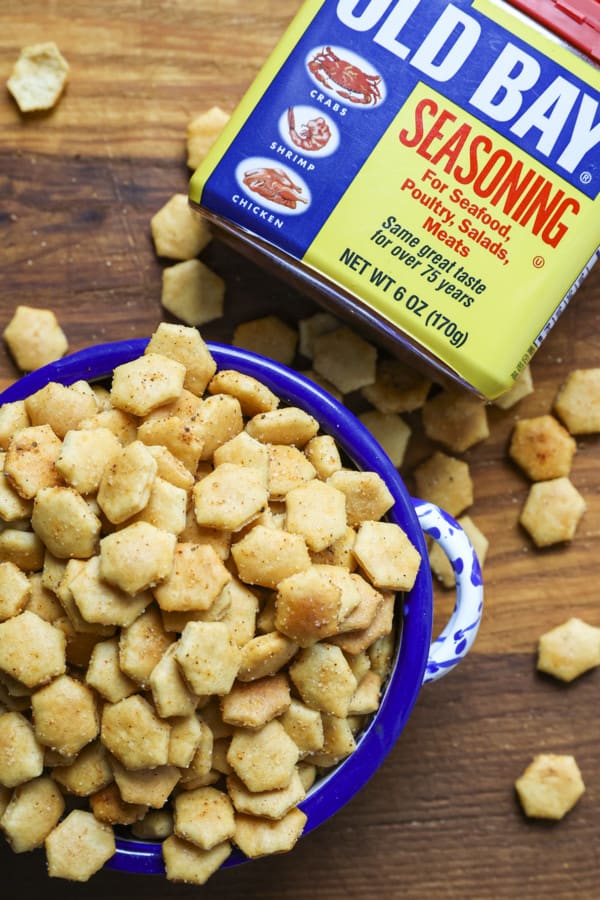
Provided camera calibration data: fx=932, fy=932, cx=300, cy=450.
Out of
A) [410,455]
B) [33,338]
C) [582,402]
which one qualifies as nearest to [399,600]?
[410,455]

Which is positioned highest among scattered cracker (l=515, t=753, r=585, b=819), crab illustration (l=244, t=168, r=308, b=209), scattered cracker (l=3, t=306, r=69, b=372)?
crab illustration (l=244, t=168, r=308, b=209)

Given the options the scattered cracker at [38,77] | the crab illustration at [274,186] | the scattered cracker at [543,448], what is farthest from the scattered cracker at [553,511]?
the scattered cracker at [38,77]

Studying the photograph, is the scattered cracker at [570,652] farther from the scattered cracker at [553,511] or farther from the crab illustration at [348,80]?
the crab illustration at [348,80]

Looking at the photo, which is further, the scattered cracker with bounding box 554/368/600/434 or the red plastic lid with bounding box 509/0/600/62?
the scattered cracker with bounding box 554/368/600/434

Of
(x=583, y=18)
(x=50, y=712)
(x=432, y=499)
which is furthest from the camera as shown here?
(x=432, y=499)

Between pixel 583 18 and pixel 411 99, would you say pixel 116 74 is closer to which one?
pixel 411 99

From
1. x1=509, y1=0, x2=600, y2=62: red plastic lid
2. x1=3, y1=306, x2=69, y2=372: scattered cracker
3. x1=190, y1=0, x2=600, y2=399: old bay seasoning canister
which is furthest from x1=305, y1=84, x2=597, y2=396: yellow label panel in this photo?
x1=3, y1=306, x2=69, y2=372: scattered cracker

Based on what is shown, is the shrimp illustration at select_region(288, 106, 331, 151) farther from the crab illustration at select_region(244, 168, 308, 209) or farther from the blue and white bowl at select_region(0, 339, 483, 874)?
the blue and white bowl at select_region(0, 339, 483, 874)

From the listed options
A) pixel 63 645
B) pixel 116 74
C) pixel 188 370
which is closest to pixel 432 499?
pixel 188 370
